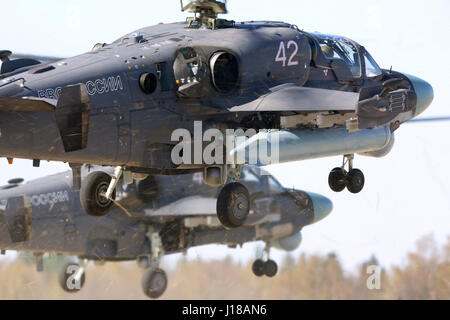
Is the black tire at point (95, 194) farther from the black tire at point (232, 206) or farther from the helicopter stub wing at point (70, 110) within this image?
the helicopter stub wing at point (70, 110)

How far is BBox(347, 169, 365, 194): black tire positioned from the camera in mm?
18781

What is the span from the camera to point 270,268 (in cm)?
2956

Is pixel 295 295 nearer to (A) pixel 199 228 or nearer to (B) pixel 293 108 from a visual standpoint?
(A) pixel 199 228

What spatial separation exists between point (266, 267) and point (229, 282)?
6.22ft

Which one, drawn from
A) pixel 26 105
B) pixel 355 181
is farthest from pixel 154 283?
pixel 26 105

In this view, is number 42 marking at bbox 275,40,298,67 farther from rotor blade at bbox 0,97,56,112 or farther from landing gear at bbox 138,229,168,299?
landing gear at bbox 138,229,168,299

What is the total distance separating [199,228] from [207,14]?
1256 cm

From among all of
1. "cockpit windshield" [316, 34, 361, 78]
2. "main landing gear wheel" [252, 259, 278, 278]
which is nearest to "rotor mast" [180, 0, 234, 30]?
"cockpit windshield" [316, 34, 361, 78]

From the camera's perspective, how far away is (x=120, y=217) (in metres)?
27.2

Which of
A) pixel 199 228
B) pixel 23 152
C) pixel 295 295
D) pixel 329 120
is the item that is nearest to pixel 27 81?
pixel 23 152

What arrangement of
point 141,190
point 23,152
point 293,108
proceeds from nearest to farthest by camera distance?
point 23,152 → point 293,108 → point 141,190

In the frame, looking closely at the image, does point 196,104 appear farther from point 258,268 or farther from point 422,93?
point 258,268

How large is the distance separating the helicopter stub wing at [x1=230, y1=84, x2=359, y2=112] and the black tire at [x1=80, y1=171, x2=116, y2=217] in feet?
10.3

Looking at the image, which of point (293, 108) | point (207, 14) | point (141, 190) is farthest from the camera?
point (141, 190)
